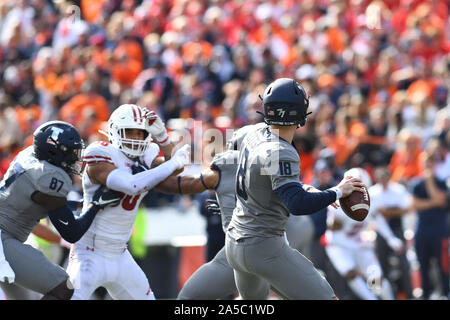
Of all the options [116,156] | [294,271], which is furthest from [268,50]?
[294,271]

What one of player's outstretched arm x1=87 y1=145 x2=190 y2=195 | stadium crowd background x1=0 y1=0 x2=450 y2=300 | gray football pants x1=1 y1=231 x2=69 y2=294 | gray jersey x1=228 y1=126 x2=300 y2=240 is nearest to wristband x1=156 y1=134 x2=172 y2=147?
player's outstretched arm x1=87 y1=145 x2=190 y2=195

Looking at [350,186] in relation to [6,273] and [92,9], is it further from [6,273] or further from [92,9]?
[92,9]

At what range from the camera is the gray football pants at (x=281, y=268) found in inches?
223

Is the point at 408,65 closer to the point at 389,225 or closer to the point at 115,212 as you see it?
the point at 389,225

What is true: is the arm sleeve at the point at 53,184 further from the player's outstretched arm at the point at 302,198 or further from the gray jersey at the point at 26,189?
the player's outstretched arm at the point at 302,198

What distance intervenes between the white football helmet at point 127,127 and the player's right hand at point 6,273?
1.11 meters

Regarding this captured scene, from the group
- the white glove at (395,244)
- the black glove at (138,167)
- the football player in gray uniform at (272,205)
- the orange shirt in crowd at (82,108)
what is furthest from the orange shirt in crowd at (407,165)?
the football player in gray uniform at (272,205)

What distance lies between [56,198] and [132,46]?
786 centimetres

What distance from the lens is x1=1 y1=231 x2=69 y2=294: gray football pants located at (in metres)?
6.15

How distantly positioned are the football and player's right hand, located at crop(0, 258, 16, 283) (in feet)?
7.08

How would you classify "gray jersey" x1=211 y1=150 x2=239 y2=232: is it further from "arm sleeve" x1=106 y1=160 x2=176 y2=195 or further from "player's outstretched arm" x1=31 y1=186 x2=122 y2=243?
"player's outstretched arm" x1=31 y1=186 x2=122 y2=243

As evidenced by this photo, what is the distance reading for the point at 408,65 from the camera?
1262 cm

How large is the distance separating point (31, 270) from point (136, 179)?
0.90 metres

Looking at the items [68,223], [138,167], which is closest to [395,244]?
[138,167]
